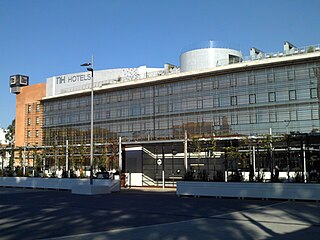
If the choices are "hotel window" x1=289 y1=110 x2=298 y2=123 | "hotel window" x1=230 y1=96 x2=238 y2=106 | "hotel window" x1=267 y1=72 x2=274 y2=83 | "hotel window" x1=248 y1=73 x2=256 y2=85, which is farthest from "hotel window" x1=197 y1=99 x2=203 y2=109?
"hotel window" x1=289 y1=110 x2=298 y2=123

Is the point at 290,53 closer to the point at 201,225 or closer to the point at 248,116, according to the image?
the point at 248,116

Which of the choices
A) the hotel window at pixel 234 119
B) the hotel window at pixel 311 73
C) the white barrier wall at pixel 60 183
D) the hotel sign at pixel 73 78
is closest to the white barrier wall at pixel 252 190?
the white barrier wall at pixel 60 183

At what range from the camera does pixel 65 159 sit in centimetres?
4541

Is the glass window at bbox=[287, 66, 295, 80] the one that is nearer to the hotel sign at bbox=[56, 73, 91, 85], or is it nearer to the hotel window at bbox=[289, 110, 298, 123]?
the hotel window at bbox=[289, 110, 298, 123]

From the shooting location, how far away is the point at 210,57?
61.5 metres

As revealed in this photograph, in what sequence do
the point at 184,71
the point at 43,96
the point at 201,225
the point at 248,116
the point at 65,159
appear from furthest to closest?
the point at 43,96
the point at 184,71
the point at 248,116
the point at 65,159
the point at 201,225

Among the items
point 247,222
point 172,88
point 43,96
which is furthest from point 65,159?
point 43,96

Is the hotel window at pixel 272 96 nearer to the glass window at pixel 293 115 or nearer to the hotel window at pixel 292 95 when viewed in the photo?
the hotel window at pixel 292 95

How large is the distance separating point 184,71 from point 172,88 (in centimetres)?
525

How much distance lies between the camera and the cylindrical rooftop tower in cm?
6094

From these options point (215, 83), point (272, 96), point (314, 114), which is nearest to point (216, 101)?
point (215, 83)

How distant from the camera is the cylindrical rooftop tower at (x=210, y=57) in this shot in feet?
200

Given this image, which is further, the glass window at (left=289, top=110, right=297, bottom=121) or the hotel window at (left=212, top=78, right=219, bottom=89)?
the hotel window at (left=212, top=78, right=219, bottom=89)

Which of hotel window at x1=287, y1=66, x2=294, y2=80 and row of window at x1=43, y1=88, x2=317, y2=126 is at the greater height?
hotel window at x1=287, y1=66, x2=294, y2=80
